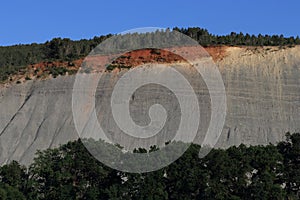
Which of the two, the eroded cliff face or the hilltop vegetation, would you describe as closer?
the eroded cliff face

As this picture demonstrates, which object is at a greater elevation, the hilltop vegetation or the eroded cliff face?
the hilltop vegetation

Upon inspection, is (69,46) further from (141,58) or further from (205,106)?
(205,106)

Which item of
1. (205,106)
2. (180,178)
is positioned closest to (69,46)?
(205,106)

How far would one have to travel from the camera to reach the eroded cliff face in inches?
3024

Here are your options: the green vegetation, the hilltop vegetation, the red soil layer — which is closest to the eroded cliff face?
the red soil layer

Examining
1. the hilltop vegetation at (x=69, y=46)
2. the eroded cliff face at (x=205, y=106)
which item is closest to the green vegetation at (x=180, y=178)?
the eroded cliff face at (x=205, y=106)

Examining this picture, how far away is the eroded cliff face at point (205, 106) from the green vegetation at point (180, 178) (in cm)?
2486

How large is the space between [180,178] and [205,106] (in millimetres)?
32312

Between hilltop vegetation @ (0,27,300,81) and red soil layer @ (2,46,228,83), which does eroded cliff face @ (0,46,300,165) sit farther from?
hilltop vegetation @ (0,27,300,81)

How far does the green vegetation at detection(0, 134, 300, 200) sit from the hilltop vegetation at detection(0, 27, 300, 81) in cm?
4177

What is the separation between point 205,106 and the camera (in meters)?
79.5

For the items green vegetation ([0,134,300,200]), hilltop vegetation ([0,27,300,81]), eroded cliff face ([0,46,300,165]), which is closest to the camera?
green vegetation ([0,134,300,200])

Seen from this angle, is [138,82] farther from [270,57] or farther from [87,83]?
[270,57]

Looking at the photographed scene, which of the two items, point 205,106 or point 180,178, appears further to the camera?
point 205,106
